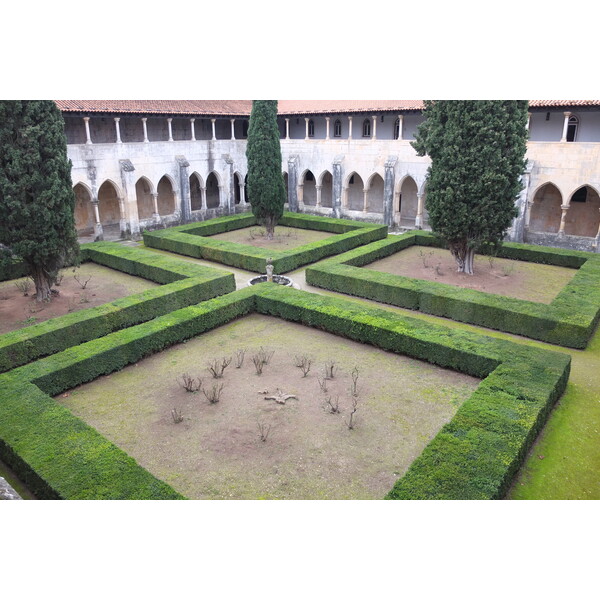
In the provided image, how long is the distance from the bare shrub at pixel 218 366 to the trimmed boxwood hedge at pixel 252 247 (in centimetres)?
834

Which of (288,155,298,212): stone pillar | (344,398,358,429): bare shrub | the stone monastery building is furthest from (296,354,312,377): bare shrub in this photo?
(288,155,298,212): stone pillar

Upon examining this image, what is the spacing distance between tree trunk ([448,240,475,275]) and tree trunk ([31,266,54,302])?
15.4m

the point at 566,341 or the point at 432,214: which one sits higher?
the point at 432,214

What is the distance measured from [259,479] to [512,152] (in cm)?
1498

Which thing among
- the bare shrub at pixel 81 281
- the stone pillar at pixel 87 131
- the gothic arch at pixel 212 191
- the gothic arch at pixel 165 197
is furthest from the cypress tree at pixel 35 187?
the gothic arch at pixel 212 191

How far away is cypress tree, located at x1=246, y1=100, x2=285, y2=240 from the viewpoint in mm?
25328

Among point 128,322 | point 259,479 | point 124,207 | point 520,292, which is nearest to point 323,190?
A: point 124,207

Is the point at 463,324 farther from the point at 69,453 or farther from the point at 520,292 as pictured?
the point at 69,453

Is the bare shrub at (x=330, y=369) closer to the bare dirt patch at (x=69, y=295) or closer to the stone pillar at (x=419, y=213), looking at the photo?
the bare dirt patch at (x=69, y=295)

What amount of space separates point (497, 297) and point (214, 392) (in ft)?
33.2

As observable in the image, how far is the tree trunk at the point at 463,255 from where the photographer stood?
64.7 feet

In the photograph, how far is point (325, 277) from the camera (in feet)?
63.4

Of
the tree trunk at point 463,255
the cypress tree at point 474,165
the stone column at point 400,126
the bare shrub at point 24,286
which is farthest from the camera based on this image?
the stone column at point 400,126

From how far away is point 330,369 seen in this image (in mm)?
12492
